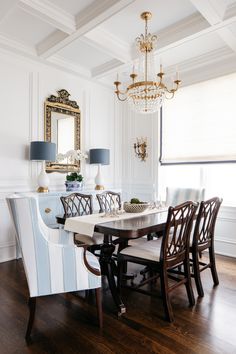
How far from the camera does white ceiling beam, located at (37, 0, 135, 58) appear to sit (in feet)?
8.82

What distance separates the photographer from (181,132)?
4.46 metres

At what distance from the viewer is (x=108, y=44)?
357 centimetres

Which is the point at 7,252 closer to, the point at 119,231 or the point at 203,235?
the point at 119,231

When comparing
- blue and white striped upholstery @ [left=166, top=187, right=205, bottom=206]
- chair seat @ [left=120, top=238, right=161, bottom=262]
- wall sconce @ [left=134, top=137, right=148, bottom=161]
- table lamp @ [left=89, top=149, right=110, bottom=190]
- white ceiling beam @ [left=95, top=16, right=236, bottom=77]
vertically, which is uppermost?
white ceiling beam @ [left=95, top=16, right=236, bottom=77]

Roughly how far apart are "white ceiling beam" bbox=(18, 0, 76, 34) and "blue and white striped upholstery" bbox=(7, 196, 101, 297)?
2.18m

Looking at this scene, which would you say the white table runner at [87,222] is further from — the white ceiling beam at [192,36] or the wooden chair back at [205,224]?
the white ceiling beam at [192,36]

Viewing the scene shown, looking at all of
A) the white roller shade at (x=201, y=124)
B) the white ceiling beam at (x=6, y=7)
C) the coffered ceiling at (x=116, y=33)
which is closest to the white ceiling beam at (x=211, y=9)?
the coffered ceiling at (x=116, y=33)

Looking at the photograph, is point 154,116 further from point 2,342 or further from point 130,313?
point 2,342

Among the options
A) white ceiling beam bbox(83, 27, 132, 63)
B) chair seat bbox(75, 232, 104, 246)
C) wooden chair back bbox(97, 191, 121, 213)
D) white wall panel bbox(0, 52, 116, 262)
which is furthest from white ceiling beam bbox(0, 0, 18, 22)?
chair seat bbox(75, 232, 104, 246)

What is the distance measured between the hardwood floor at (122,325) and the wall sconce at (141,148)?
278cm

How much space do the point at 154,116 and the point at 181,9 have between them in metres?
2.04

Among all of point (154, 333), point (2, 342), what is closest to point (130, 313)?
point (154, 333)

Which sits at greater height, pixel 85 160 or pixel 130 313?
pixel 85 160

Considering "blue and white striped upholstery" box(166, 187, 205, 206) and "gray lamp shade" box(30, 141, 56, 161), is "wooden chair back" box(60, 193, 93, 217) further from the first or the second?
"blue and white striped upholstery" box(166, 187, 205, 206)
